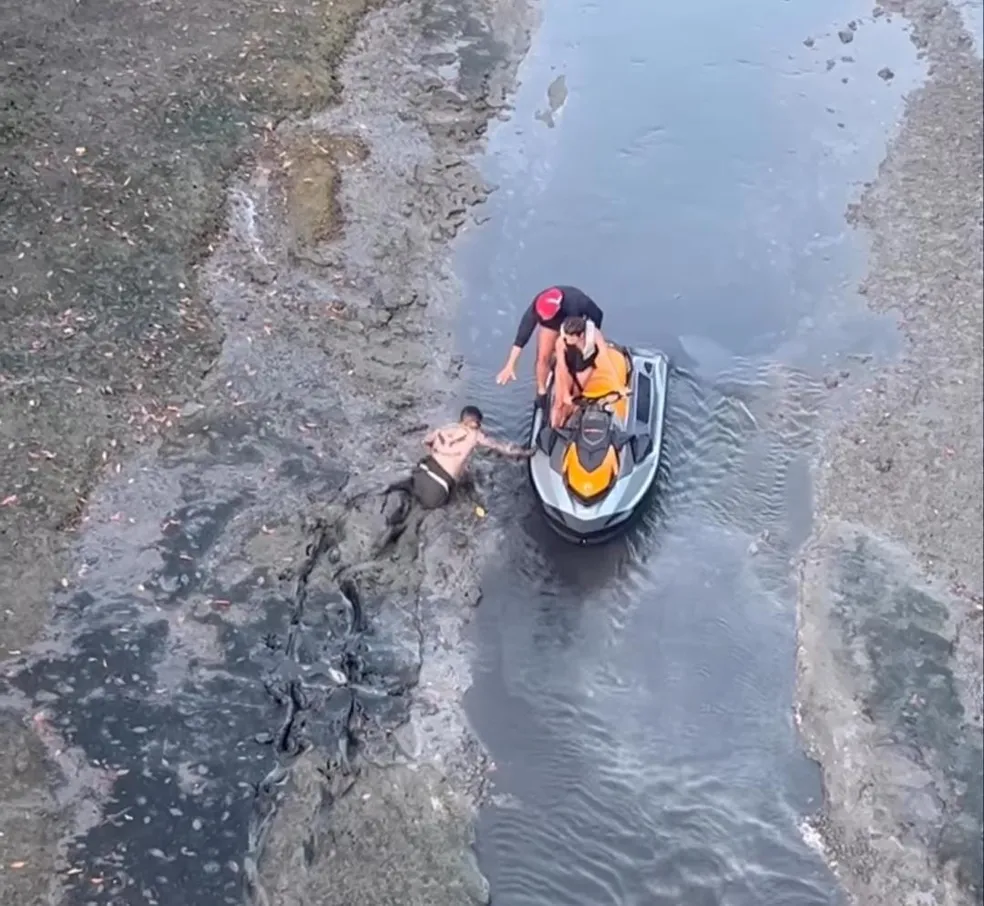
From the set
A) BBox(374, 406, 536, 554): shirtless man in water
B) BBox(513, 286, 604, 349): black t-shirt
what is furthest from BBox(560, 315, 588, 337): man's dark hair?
BBox(374, 406, 536, 554): shirtless man in water

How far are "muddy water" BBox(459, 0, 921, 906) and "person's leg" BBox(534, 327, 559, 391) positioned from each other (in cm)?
119

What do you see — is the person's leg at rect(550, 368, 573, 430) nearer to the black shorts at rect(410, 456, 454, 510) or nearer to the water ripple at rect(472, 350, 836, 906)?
the water ripple at rect(472, 350, 836, 906)

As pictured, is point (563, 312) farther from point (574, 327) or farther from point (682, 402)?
point (682, 402)

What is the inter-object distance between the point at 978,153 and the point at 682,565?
34.2 feet

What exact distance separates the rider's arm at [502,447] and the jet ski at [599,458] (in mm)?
230

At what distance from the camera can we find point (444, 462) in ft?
42.7

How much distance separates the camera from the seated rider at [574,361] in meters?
12.4

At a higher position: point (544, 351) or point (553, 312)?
point (553, 312)

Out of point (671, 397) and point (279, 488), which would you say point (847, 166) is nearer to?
point (671, 397)

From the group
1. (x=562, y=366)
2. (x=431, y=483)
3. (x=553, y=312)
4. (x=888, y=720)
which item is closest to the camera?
(x=888, y=720)

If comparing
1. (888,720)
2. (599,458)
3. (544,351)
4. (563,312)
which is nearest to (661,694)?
(888,720)

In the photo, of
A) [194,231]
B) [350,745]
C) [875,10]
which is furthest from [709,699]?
[875,10]

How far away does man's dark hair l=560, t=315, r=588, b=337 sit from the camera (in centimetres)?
1231

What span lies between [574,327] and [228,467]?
409 centimetres
